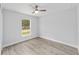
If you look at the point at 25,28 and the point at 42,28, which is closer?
the point at 25,28

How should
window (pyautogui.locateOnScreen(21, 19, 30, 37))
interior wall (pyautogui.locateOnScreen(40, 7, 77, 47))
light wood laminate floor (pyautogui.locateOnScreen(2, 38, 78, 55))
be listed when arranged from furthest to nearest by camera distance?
window (pyautogui.locateOnScreen(21, 19, 30, 37)) → interior wall (pyautogui.locateOnScreen(40, 7, 77, 47)) → light wood laminate floor (pyautogui.locateOnScreen(2, 38, 78, 55))

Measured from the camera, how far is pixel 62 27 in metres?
4.73

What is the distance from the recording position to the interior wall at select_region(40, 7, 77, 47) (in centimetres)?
403

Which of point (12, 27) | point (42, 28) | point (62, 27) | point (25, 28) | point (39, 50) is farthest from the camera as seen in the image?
point (42, 28)

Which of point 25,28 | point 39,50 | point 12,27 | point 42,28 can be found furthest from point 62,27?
point 12,27

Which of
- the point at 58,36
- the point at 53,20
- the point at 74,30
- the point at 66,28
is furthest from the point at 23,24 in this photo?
the point at 74,30

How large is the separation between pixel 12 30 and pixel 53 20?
3.05 meters

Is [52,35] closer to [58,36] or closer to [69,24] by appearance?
[58,36]

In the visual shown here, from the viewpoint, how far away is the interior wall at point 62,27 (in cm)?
403

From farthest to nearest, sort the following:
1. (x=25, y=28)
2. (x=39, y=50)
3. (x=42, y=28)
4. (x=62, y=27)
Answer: (x=42, y=28)
(x=25, y=28)
(x=62, y=27)
(x=39, y=50)

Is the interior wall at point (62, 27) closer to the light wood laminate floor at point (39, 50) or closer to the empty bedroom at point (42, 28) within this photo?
the empty bedroom at point (42, 28)

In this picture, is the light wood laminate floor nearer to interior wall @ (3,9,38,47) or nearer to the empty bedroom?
the empty bedroom

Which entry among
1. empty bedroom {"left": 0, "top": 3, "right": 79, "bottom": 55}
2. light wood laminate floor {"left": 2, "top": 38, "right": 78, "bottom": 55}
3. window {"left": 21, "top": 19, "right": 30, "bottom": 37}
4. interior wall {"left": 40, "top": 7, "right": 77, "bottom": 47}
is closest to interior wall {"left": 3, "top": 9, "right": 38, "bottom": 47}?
empty bedroom {"left": 0, "top": 3, "right": 79, "bottom": 55}

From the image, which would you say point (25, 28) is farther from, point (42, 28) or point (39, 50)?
point (39, 50)
